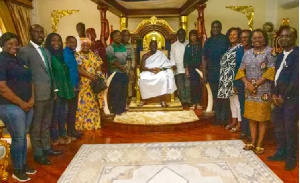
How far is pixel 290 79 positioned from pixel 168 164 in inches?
58.7

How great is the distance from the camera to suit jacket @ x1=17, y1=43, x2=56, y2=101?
3.05 m

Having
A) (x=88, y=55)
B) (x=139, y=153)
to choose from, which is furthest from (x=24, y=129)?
(x=88, y=55)

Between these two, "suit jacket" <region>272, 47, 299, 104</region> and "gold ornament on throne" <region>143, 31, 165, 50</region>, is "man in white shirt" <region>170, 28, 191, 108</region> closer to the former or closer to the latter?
"gold ornament on throne" <region>143, 31, 165, 50</region>

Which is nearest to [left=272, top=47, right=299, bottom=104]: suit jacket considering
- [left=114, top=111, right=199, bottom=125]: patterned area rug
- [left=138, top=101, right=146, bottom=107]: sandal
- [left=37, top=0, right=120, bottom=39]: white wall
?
[left=114, top=111, right=199, bottom=125]: patterned area rug

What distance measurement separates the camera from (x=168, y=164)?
3223 millimetres

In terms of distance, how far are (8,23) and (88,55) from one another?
95.1 inches

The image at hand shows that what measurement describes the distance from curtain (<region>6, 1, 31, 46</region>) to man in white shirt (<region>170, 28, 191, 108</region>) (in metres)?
3.08

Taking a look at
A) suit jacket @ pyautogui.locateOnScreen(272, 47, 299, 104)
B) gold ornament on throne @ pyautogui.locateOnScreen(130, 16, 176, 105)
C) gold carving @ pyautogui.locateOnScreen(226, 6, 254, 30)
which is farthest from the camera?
gold carving @ pyautogui.locateOnScreen(226, 6, 254, 30)

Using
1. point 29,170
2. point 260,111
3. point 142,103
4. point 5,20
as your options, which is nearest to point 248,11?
point 142,103

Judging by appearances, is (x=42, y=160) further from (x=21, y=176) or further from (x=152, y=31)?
(x=152, y=31)

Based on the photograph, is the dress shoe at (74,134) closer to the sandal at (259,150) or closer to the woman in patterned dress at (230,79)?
the woman in patterned dress at (230,79)

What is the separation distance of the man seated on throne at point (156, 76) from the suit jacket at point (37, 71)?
2.58 m

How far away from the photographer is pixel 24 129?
2857 mm

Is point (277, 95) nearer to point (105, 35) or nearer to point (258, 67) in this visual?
point (258, 67)
